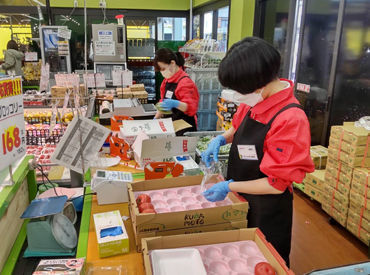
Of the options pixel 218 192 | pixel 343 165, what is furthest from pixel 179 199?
pixel 343 165

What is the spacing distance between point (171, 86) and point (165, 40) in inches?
228

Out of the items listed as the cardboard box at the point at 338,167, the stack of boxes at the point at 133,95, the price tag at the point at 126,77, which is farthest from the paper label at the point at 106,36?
the cardboard box at the point at 338,167

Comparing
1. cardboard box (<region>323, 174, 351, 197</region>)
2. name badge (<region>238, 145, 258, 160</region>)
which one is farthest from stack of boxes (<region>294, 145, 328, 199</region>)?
name badge (<region>238, 145, 258, 160</region>)

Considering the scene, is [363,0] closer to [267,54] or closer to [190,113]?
[190,113]

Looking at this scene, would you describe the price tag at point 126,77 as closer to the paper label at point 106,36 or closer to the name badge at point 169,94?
the name badge at point 169,94

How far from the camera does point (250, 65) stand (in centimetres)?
141

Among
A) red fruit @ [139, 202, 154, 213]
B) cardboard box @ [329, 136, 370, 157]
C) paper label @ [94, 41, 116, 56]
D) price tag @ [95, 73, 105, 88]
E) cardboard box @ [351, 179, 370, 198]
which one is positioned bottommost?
cardboard box @ [351, 179, 370, 198]

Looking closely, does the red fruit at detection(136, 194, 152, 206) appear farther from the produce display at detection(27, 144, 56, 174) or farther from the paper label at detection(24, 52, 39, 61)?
the paper label at detection(24, 52, 39, 61)

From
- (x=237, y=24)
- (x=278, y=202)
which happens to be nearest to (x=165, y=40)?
(x=237, y=24)

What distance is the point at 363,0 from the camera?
3611 millimetres

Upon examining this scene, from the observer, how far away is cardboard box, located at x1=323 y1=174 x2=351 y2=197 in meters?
3.40

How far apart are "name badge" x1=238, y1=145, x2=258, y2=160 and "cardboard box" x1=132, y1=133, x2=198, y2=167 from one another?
0.69m

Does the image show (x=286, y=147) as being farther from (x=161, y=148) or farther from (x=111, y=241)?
(x=161, y=148)

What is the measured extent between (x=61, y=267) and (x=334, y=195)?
315 cm
